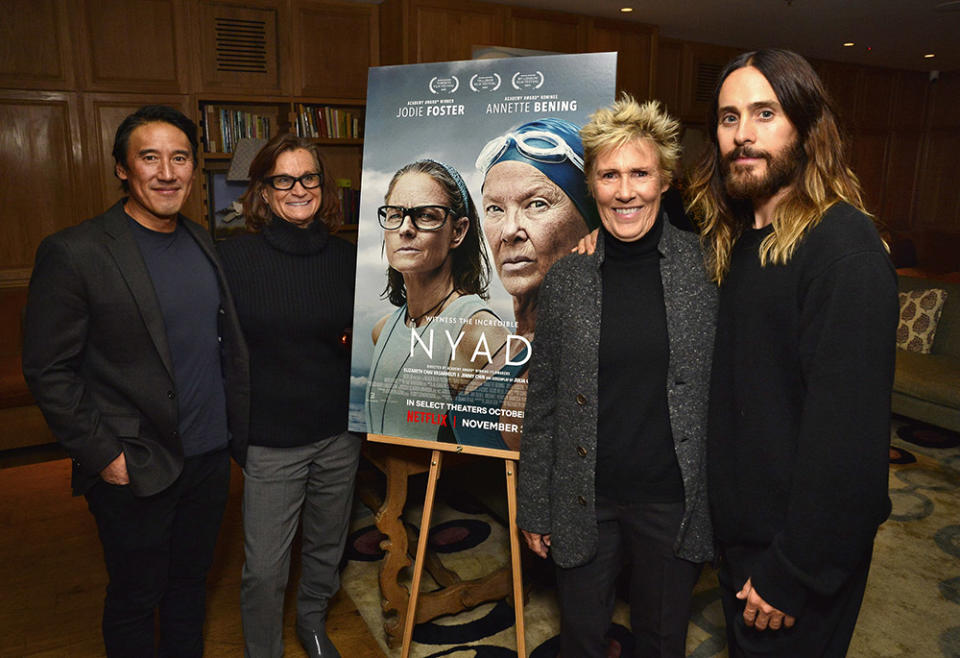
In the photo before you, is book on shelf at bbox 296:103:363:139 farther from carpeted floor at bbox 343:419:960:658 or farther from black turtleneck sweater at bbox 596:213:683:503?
black turtleneck sweater at bbox 596:213:683:503

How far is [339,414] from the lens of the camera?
1.94 meters

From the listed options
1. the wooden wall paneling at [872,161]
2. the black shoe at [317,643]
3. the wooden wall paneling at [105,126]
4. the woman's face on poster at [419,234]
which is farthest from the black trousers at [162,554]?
the wooden wall paneling at [872,161]

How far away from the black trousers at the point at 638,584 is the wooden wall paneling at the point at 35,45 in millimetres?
4505

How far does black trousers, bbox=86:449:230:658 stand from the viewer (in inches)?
64.9

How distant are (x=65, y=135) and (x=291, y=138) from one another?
133 inches

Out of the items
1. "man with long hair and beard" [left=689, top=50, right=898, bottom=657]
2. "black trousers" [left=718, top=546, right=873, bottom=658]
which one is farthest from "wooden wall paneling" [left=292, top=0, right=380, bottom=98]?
"black trousers" [left=718, top=546, right=873, bottom=658]

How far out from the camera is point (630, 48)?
5.70 metres

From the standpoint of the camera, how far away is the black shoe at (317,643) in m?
2.02

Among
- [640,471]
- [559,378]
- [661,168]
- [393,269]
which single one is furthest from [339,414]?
[661,168]

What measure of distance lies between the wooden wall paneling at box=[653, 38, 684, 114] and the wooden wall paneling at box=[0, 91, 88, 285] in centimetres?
485

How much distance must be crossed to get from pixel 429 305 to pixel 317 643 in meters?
1.10

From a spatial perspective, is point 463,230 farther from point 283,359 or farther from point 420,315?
point 283,359

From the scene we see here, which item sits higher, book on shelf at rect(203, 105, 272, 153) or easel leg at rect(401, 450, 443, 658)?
book on shelf at rect(203, 105, 272, 153)

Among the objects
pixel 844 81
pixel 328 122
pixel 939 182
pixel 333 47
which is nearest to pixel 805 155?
pixel 328 122
